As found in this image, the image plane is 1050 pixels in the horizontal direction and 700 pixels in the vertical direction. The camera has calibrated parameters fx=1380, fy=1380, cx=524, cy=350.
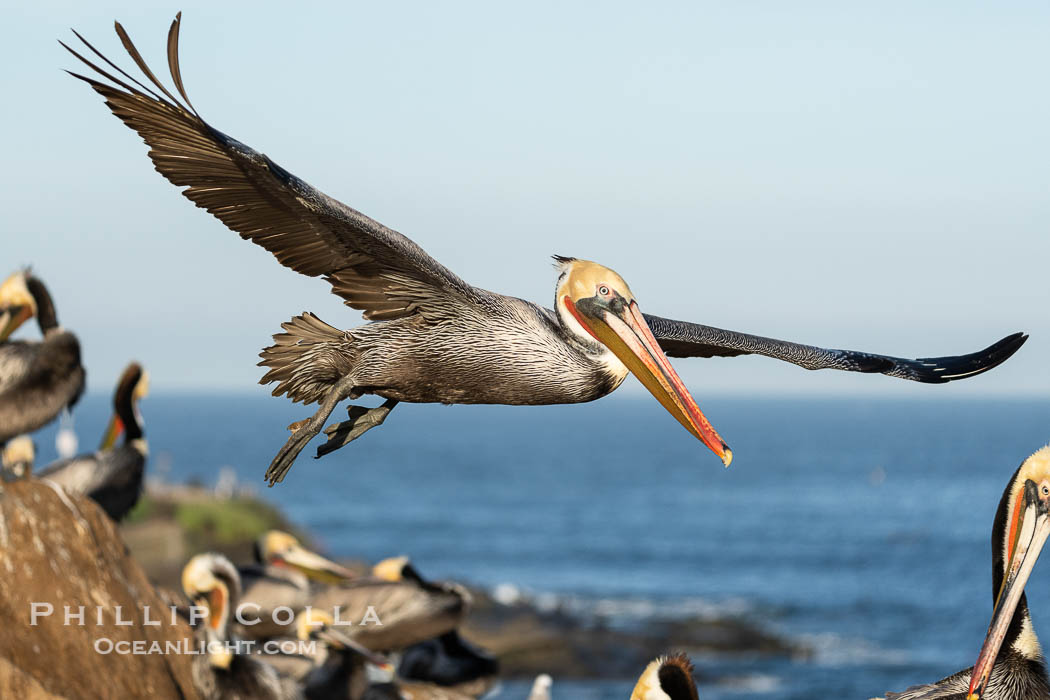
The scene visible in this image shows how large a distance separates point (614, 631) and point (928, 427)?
139394 millimetres

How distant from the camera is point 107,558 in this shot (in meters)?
7.61

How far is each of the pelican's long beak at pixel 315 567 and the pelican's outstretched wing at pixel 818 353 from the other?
6.84 metres

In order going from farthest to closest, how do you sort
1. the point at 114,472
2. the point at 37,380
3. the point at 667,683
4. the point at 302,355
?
the point at 114,472
the point at 37,380
the point at 667,683
the point at 302,355

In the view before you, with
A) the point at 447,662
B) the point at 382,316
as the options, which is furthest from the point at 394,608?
the point at 382,316

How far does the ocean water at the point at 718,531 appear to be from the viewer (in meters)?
31.3

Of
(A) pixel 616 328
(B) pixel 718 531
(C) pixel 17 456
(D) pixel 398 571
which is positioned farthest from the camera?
(B) pixel 718 531

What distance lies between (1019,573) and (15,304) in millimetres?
9290

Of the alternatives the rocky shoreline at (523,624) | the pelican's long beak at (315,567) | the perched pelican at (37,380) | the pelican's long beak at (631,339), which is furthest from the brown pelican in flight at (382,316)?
the rocky shoreline at (523,624)

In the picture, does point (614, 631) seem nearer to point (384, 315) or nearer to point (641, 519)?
point (384, 315)

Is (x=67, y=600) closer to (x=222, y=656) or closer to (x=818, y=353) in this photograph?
(x=222, y=656)

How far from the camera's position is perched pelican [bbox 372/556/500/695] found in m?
11.5

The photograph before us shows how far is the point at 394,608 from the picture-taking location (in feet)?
35.5

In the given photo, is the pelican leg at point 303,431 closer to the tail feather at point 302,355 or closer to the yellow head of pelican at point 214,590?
the tail feather at point 302,355

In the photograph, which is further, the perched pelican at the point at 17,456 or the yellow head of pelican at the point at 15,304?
the yellow head of pelican at the point at 15,304
